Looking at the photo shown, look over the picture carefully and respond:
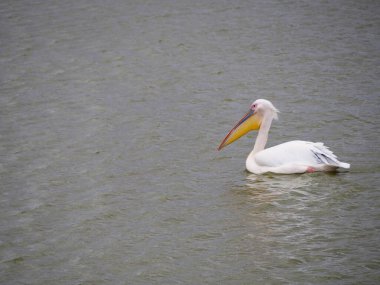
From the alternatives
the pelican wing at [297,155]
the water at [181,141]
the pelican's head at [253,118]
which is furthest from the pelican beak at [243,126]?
the pelican wing at [297,155]

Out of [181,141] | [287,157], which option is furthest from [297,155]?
[181,141]

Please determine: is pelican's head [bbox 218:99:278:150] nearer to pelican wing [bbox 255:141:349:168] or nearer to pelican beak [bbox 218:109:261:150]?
pelican beak [bbox 218:109:261:150]

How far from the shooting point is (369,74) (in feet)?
27.6

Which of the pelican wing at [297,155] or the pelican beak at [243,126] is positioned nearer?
the pelican wing at [297,155]

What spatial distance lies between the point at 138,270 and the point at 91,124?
10.6ft

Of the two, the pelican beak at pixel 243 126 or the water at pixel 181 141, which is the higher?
the pelican beak at pixel 243 126

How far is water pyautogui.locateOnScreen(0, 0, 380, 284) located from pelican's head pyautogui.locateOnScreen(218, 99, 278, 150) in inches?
8.1

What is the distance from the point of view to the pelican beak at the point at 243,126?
260 inches

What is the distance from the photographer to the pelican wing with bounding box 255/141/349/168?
6008 millimetres

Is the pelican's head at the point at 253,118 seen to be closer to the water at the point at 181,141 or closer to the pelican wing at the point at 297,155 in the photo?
the water at the point at 181,141

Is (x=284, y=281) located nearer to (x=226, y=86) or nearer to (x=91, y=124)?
(x=91, y=124)

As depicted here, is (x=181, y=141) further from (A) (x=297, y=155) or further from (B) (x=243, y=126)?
(A) (x=297, y=155)

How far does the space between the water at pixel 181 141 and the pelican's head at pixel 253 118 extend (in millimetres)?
206

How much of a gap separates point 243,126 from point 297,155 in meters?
0.70
